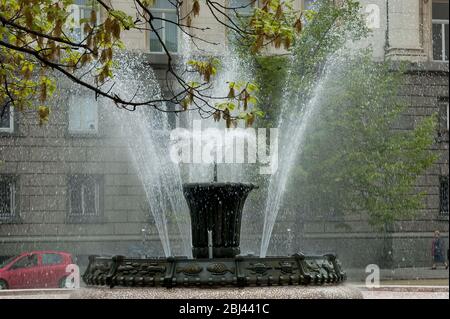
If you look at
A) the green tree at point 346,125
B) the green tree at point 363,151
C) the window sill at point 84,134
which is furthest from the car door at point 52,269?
the window sill at point 84,134

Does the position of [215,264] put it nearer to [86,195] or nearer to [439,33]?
[86,195]

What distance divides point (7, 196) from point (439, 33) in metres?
16.3

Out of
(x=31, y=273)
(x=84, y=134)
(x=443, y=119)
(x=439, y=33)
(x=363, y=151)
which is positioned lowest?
(x=31, y=273)

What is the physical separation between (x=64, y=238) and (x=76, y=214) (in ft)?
3.59

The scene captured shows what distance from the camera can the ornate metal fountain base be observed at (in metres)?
11.2

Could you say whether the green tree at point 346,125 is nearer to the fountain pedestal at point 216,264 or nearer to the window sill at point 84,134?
the window sill at point 84,134

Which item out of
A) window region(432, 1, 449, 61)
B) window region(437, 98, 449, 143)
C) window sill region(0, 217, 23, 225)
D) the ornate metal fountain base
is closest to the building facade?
window sill region(0, 217, 23, 225)

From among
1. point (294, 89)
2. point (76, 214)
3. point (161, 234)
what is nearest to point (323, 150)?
point (294, 89)

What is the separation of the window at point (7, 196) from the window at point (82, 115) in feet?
8.62

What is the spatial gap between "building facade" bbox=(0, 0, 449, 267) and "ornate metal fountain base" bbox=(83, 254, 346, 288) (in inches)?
902

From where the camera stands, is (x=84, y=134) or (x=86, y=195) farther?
(x=84, y=134)

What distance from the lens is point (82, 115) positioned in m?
38.3

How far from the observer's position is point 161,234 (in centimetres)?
3419

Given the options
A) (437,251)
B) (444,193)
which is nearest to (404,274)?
(437,251)
